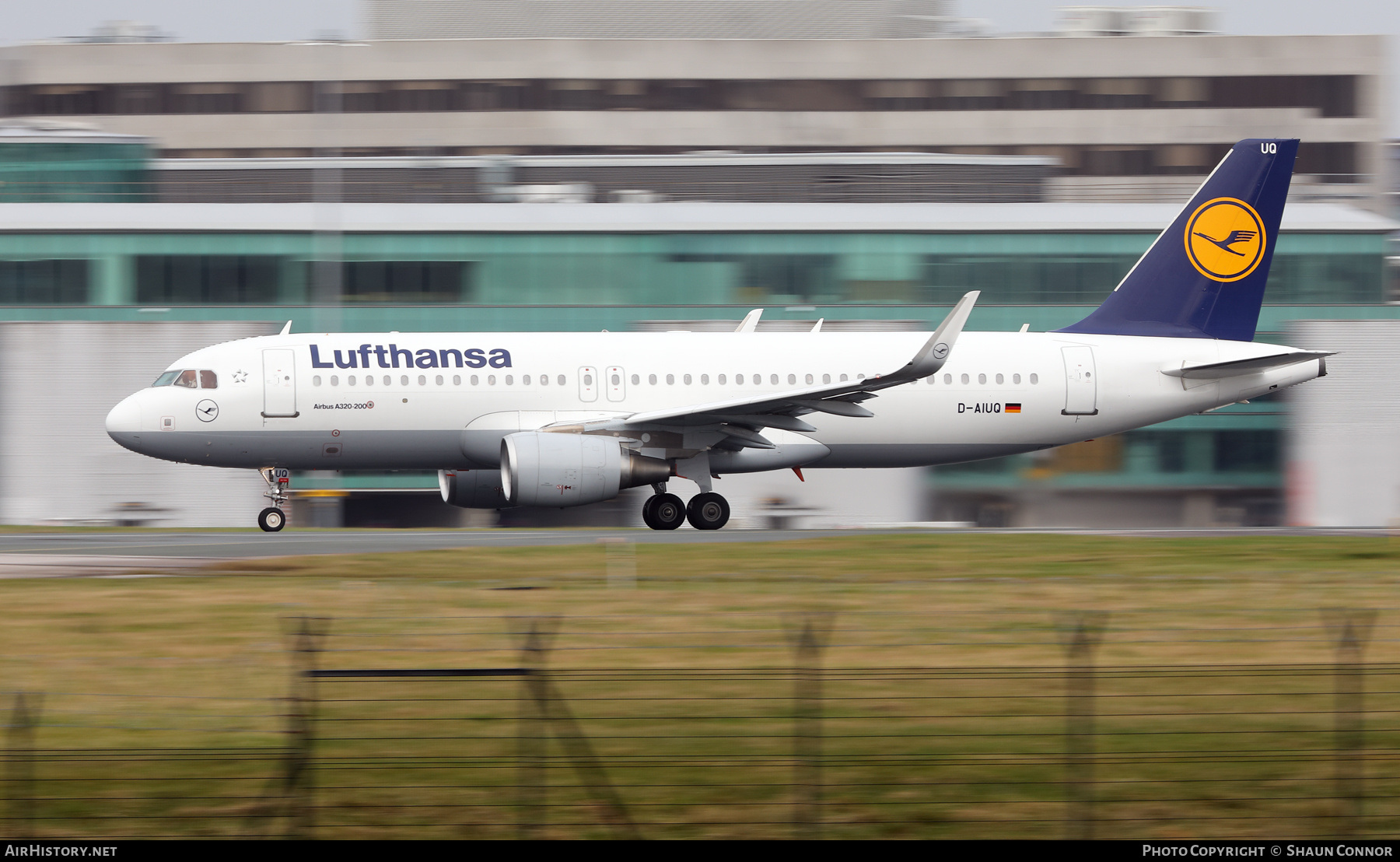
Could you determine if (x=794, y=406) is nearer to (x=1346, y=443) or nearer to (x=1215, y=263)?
(x=1215, y=263)

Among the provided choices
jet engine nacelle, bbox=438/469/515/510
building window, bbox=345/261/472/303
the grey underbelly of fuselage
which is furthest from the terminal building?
the grey underbelly of fuselage

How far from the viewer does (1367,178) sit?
250 ft

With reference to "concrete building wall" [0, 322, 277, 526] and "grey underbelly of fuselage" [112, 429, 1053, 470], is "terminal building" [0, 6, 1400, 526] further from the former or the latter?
"grey underbelly of fuselage" [112, 429, 1053, 470]

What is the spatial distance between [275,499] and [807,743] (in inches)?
808

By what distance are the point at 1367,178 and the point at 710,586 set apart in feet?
226

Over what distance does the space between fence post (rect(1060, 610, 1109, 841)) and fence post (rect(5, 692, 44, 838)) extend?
526 cm

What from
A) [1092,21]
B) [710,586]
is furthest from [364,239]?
[1092,21]

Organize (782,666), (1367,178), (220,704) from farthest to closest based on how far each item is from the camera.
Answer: (1367,178)
(782,666)
(220,704)

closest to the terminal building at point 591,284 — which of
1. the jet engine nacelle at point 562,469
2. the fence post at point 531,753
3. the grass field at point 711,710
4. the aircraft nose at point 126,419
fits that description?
the aircraft nose at point 126,419

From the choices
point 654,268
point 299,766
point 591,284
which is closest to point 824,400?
point 654,268

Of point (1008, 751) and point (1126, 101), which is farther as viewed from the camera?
point (1126, 101)

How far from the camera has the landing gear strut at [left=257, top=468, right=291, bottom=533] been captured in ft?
→ 91.7

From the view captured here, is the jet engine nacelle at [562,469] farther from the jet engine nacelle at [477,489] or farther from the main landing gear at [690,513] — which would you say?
the jet engine nacelle at [477,489]

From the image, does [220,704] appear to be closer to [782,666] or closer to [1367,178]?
[782,666]
